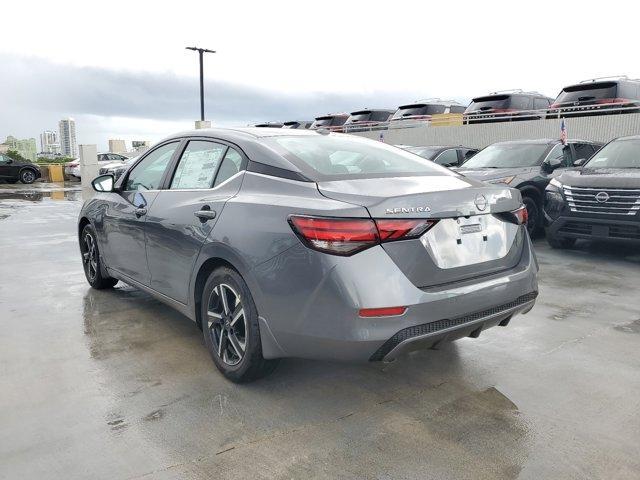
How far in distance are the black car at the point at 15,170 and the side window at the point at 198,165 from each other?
24.5m

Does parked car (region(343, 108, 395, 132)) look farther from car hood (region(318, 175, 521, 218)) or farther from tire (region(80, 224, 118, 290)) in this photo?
car hood (region(318, 175, 521, 218))

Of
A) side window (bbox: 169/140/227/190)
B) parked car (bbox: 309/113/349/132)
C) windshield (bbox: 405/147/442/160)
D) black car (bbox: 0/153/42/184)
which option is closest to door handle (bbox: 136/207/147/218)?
side window (bbox: 169/140/227/190)

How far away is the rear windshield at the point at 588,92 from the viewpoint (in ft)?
46.3

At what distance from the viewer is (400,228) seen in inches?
107

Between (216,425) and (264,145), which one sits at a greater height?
(264,145)

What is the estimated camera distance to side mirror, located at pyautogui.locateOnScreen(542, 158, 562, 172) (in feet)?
28.7

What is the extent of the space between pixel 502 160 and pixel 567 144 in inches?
49.6

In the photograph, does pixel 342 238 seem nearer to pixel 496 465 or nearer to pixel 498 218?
pixel 498 218

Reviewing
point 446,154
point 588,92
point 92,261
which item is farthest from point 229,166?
point 588,92

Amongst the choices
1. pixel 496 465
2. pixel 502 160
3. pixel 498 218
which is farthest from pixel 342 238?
pixel 502 160

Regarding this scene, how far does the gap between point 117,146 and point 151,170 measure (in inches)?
1307

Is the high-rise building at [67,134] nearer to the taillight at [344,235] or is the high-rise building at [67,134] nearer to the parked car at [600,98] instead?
the parked car at [600,98]

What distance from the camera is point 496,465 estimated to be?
253cm

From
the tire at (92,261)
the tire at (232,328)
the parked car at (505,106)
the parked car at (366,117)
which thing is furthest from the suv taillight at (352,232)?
the parked car at (366,117)
